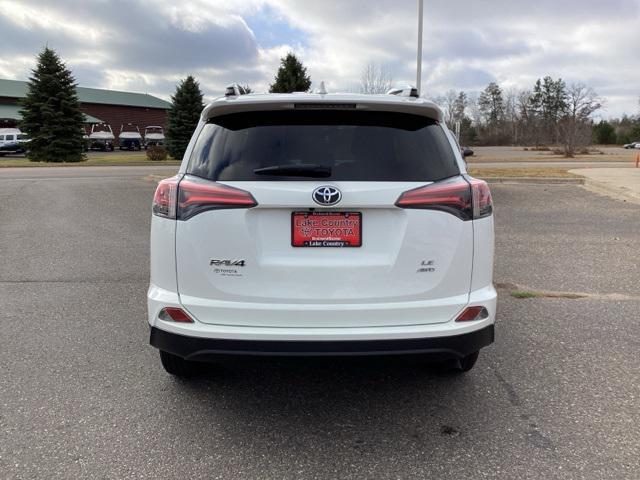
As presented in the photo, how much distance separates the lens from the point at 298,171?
2721mm

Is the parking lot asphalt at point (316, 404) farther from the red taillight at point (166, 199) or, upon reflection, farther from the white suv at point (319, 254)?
the red taillight at point (166, 199)

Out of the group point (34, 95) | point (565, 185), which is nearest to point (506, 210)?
point (565, 185)

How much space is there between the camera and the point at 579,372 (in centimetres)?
368

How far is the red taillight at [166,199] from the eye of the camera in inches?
109

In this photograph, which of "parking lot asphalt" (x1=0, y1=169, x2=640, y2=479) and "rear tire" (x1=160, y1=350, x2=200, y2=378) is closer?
"parking lot asphalt" (x1=0, y1=169, x2=640, y2=479)

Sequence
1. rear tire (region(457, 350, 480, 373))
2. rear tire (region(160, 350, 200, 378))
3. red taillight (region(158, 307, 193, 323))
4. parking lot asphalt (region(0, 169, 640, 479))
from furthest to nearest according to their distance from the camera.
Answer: rear tire (region(457, 350, 480, 373)), rear tire (region(160, 350, 200, 378)), red taillight (region(158, 307, 193, 323)), parking lot asphalt (region(0, 169, 640, 479))

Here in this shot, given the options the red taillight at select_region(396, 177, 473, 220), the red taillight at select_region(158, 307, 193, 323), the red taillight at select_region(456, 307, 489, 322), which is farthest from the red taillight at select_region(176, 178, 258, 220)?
the red taillight at select_region(456, 307, 489, 322)

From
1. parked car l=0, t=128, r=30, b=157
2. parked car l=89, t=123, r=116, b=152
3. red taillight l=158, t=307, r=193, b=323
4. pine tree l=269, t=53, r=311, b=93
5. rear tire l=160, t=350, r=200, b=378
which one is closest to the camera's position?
red taillight l=158, t=307, r=193, b=323

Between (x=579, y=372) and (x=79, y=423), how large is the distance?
10.7 feet

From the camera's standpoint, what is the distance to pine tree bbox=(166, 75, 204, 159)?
3719 cm

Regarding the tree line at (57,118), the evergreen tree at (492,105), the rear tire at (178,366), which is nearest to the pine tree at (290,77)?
the tree line at (57,118)

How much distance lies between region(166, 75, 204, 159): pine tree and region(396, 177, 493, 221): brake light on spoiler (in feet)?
118

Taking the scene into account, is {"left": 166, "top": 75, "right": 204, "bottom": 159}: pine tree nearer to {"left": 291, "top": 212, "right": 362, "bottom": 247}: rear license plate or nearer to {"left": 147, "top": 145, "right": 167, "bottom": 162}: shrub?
{"left": 147, "top": 145, "right": 167, "bottom": 162}: shrub

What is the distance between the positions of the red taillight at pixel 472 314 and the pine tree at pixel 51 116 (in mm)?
38145
